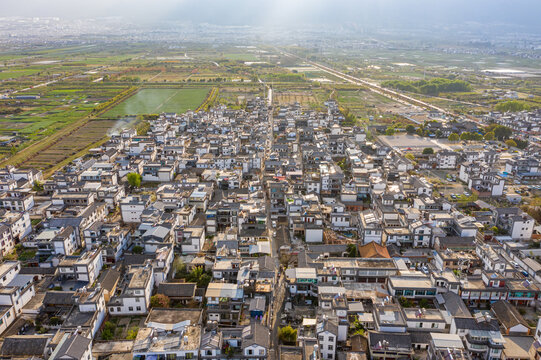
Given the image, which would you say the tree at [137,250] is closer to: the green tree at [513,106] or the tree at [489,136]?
the tree at [489,136]

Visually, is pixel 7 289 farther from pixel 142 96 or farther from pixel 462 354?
pixel 142 96

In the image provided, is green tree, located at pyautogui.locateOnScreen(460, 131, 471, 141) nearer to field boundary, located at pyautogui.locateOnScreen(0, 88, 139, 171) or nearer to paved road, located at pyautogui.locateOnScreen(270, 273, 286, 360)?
paved road, located at pyautogui.locateOnScreen(270, 273, 286, 360)

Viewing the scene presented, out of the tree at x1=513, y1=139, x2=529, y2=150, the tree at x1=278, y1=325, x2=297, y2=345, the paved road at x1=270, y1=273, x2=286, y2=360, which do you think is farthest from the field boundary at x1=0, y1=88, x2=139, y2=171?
the tree at x1=513, y1=139, x2=529, y2=150

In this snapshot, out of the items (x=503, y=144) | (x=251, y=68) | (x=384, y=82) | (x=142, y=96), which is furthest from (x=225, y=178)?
(x=251, y=68)

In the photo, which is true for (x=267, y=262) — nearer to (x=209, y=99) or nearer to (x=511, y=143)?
(x=511, y=143)

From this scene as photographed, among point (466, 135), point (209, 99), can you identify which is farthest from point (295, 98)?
point (466, 135)
